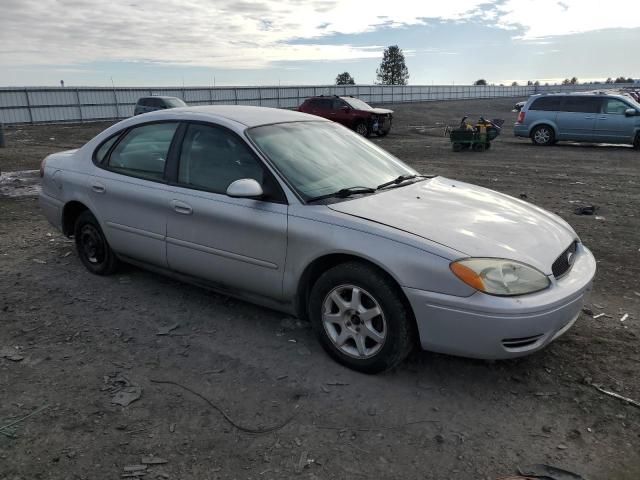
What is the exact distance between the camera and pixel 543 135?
17.9 meters

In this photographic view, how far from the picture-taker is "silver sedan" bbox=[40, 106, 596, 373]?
2861mm

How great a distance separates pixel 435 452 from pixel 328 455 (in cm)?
53

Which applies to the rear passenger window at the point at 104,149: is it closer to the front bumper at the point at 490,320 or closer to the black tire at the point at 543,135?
the front bumper at the point at 490,320

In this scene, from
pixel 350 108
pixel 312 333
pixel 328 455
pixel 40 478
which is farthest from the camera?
pixel 350 108

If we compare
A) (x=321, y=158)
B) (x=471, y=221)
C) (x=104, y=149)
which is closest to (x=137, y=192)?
(x=104, y=149)

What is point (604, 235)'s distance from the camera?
6.35 m

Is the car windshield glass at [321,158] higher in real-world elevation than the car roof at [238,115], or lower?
lower

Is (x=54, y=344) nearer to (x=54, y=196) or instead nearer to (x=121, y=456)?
(x=121, y=456)

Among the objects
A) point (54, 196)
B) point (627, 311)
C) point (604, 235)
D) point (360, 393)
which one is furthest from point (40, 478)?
point (604, 235)

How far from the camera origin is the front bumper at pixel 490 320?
2.77 m

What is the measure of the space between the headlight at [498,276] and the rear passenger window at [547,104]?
1650cm

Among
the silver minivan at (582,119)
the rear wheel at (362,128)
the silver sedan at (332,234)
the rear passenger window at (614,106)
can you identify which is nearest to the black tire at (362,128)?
the rear wheel at (362,128)

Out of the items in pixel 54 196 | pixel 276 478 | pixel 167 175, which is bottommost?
pixel 276 478

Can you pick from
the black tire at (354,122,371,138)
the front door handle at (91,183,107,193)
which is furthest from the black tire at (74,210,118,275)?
the black tire at (354,122,371,138)
